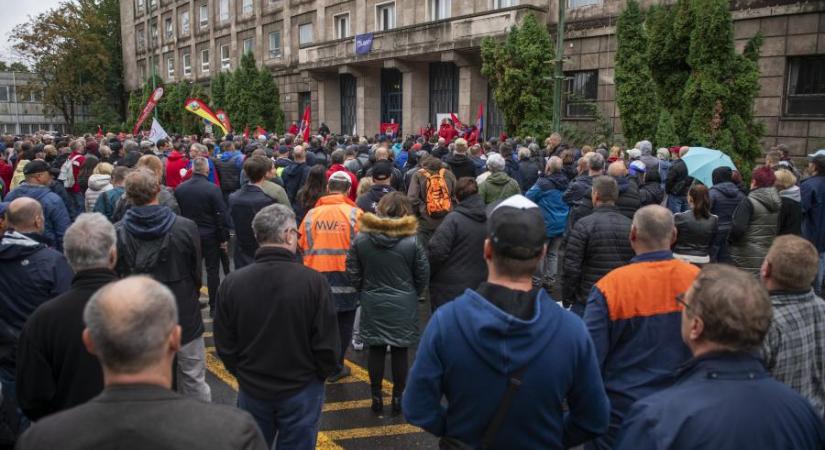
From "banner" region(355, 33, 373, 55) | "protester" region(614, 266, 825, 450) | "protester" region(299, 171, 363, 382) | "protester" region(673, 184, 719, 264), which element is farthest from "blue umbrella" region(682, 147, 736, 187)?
"banner" region(355, 33, 373, 55)

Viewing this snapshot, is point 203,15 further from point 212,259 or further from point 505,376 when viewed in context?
point 505,376

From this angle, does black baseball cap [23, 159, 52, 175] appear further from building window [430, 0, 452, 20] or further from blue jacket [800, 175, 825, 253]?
building window [430, 0, 452, 20]

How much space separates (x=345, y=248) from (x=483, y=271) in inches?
49.0

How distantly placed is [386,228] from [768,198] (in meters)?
4.52

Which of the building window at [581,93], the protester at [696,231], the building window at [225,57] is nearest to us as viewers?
the protester at [696,231]

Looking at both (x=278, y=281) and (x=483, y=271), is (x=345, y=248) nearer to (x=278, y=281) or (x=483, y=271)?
(x=483, y=271)

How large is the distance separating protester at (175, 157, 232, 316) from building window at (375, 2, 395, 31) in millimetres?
21189

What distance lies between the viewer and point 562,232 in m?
8.93

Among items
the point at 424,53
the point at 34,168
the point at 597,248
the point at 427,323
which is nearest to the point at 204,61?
the point at 424,53

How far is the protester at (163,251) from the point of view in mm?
4590

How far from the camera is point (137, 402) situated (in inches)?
72.1

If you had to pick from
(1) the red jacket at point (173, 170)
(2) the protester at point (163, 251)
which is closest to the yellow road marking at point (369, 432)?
(2) the protester at point (163, 251)

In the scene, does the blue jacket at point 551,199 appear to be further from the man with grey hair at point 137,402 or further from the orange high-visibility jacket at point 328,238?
the man with grey hair at point 137,402

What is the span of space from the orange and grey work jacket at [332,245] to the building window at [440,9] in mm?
20456
